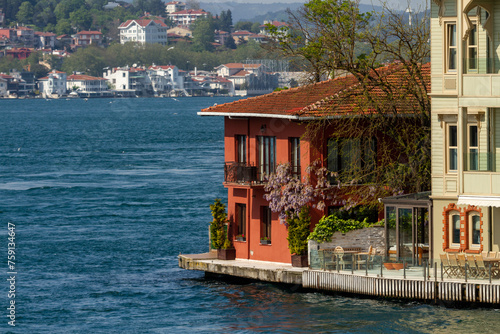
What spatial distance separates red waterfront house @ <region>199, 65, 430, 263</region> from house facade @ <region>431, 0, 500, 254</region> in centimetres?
393

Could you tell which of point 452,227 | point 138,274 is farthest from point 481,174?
point 138,274

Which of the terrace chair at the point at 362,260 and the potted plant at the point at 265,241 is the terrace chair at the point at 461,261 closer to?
the terrace chair at the point at 362,260

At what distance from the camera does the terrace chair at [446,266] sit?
103 feet

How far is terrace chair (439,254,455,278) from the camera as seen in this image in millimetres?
31250

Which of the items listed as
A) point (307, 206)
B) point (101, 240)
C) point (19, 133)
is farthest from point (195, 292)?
point (19, 133)

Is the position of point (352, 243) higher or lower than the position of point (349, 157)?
lower

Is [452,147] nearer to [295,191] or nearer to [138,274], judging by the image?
[295,191]

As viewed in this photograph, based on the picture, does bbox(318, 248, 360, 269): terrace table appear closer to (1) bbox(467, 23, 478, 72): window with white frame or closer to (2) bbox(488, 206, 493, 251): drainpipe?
Result: (2) bbox(488, 206, 493, 251): drainpipe

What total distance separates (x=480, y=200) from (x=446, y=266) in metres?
2.00

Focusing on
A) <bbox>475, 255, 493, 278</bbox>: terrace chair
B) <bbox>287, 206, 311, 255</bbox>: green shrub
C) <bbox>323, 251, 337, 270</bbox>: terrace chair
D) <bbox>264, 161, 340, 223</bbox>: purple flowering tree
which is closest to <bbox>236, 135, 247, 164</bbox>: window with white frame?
<bbox>264, 161, 340, 223</bbox>: purple flowering tree

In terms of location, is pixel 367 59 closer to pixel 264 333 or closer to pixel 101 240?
pixel 264 333

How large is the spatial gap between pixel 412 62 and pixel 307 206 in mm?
5695

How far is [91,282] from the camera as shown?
40562 mm

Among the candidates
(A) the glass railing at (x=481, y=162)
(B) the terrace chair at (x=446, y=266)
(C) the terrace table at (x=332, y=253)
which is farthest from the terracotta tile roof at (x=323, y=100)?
(B) the terrace chair at (x=446, y=266)
